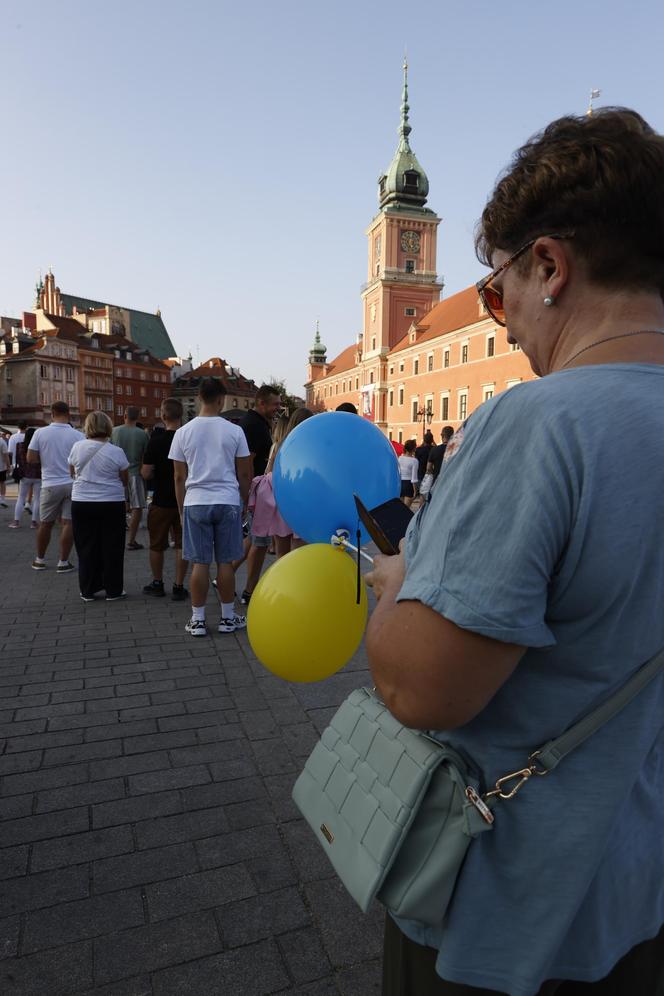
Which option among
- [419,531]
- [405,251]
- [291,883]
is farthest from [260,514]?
[405,251]

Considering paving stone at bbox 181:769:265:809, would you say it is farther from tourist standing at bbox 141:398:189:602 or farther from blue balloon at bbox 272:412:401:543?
tourist standing at bbox 141:398:189:602

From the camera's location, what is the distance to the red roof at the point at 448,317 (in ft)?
170

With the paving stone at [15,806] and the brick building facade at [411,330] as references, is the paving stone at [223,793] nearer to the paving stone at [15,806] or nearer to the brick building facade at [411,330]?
the paving stone at [15,806]

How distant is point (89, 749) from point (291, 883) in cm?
157

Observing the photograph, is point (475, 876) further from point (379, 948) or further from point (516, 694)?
point (379, 948)

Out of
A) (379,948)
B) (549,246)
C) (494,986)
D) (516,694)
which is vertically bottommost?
(379,948)

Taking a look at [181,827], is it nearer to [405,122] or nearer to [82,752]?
[82,752]

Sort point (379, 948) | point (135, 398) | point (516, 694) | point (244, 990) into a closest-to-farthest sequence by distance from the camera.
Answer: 1. point (516, 694)
2. point (244, 990)
3. point (379, 948)
4. point (135, 398)

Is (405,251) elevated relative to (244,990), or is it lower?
elevated

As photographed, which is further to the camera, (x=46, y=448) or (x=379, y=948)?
(x=46, y=448)

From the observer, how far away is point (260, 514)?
6.17 m

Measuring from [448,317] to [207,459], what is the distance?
182ft

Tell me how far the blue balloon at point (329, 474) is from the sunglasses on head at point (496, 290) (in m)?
0.98

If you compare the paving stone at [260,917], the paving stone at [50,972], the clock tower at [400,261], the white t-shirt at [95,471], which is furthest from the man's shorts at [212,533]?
the clock tower at [400,261]
